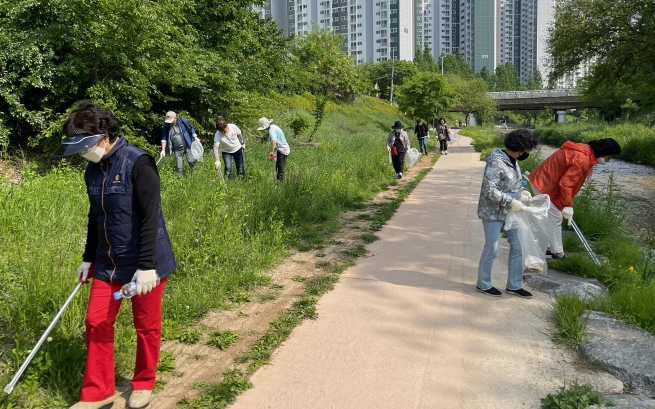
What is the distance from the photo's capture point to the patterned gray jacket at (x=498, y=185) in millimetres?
5035

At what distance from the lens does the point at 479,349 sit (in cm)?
398

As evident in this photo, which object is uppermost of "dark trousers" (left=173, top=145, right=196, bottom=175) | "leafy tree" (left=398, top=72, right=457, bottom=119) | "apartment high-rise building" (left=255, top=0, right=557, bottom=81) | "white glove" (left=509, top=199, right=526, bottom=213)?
"apartment high-rise building" (left=255, top=0, right=557, bottom=81)

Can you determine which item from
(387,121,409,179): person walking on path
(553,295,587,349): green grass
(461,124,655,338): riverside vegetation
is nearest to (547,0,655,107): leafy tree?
(387,121,409,179): person walking on path

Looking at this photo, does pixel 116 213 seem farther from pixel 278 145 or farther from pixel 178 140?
pixel 278 145

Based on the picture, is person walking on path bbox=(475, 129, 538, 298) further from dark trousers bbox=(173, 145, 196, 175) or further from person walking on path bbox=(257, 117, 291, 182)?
dark trousers bbox=(173, 145, 196, 175)

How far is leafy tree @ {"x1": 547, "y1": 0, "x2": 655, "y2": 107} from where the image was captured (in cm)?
1641

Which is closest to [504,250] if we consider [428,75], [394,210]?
[394,210]

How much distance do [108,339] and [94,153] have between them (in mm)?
1108

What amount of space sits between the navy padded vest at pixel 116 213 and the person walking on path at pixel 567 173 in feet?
15.6

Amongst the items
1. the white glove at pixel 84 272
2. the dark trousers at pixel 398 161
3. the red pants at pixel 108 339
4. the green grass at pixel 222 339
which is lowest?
the green grass at pixel 222 339

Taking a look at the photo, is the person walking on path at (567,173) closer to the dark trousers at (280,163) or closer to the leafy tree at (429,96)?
the dark trousers at (280,163)

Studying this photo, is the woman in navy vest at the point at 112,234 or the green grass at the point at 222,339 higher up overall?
the woman in navy vest at the point at 112,234

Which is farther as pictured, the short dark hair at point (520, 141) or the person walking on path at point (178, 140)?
the person walking on path at point (178, 140)

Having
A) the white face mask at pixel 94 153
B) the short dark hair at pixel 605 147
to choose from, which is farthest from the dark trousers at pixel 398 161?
the white face mask at pixel 94 153
